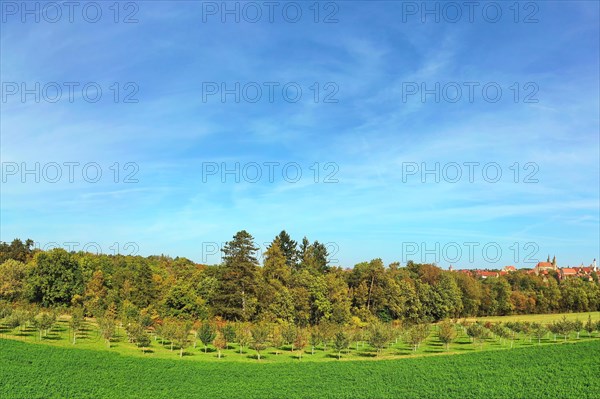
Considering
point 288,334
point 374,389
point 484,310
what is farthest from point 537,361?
point 484,310

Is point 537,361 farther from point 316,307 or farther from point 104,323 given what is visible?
point 104,323

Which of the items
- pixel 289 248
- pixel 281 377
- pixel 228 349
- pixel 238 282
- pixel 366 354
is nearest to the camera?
pixel 281 377

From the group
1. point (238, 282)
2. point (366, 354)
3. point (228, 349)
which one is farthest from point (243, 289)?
point (366, 354)

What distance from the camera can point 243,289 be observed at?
6525 cm

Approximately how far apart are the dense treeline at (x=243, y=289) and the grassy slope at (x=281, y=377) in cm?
2362

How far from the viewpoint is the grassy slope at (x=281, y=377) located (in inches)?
1129

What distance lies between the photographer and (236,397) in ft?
91.7

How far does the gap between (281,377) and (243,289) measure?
107 ft

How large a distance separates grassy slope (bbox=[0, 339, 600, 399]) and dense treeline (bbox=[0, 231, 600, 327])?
23.6 meters

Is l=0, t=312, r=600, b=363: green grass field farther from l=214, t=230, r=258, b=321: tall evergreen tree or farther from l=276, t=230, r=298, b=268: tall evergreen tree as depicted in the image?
l=276, t=230, r=298, b=268: tall evergreen tree

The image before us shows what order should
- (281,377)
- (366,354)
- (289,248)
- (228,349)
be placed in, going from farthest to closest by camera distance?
1. (289,248)
2. (228,349)
3. (366,354)
4. (281,377)

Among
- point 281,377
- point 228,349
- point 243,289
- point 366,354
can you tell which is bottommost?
point 366,354

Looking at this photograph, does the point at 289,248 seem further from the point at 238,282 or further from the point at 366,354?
the point at 366,354

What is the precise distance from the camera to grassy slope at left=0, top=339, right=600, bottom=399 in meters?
28.7
